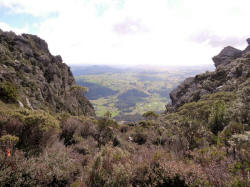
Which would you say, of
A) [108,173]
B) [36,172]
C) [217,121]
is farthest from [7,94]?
[217,121]

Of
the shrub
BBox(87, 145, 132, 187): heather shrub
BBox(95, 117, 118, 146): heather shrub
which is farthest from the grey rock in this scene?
BBox(87, 145, 132, 187): heather shrub

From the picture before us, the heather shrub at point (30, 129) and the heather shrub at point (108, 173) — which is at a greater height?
the heather shrub at point (30, 129)

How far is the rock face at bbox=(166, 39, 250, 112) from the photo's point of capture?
3123cm

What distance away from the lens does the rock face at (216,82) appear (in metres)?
31.2

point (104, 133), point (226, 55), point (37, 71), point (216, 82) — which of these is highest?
point (226, 55)

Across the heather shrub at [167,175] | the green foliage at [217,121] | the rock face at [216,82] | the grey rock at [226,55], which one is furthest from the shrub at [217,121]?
the grey rock at [226,55]

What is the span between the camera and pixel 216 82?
1515 inches

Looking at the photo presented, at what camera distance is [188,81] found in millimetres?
51375

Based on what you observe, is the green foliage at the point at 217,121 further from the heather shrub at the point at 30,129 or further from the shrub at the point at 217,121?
the heather shrub at the point at 30,129

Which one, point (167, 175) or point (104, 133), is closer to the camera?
point (167, 175)

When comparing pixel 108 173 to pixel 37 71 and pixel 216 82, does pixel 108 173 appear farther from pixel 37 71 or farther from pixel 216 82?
pixel 216 82

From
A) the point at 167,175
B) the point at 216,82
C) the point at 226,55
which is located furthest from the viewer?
the point at 226,55

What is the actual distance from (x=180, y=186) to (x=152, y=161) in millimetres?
907

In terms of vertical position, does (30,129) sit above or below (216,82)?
above
